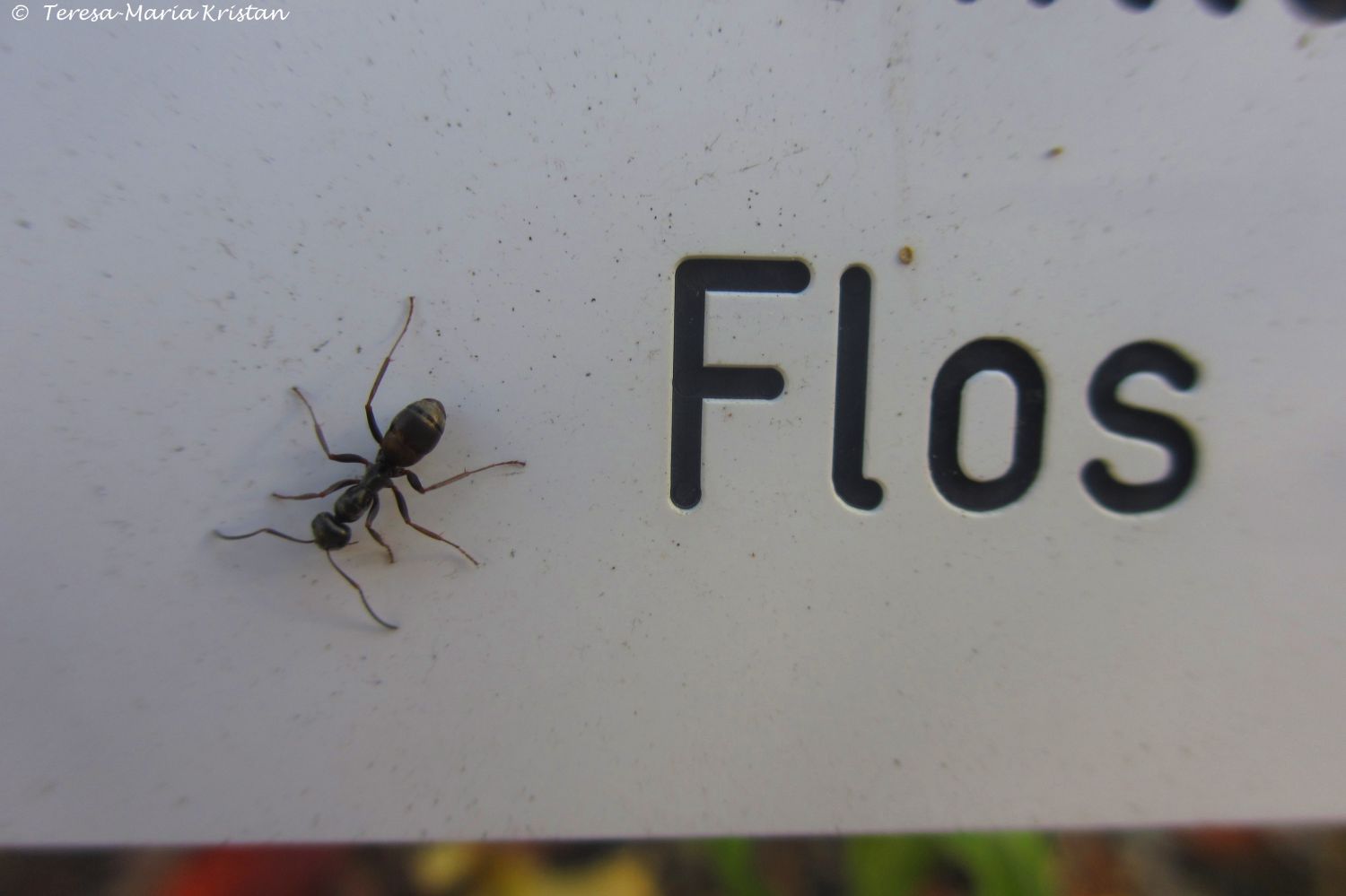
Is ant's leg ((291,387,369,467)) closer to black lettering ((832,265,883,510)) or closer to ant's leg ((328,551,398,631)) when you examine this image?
ant's leg ((328,551,398,631))

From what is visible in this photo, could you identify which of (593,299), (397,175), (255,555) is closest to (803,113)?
(593,299)

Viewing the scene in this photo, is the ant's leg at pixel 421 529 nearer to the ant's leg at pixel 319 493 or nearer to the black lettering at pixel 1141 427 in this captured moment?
the ant's leg at pixel 319 493

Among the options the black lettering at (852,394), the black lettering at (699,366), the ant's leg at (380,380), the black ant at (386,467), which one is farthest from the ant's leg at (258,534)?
the black lettering at (852,394)

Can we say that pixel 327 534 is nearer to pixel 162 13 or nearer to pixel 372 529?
pixel 372 529

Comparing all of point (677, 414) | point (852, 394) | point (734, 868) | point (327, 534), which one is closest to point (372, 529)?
point (327, 534)

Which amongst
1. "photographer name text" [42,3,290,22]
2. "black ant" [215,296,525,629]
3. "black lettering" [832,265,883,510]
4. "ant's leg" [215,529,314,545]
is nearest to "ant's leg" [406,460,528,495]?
"black ant" [215,296,525,629]

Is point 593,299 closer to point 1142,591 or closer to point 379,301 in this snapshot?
point 379,301
